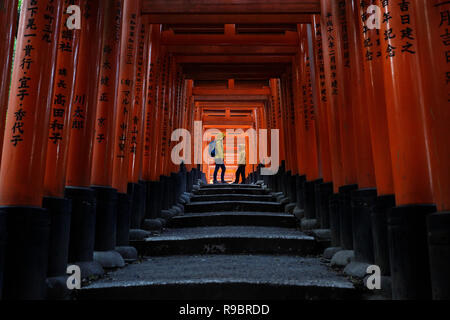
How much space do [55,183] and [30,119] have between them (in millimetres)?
523

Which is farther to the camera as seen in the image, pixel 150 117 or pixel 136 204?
pixel 150 117

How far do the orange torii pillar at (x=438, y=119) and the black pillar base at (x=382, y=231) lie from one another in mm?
601

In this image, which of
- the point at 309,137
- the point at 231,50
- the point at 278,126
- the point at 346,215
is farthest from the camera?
the point at 278,126

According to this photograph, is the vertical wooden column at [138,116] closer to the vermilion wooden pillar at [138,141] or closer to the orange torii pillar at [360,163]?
the vermilion wooden pillar at [138,141]

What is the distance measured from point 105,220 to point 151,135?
2.12m

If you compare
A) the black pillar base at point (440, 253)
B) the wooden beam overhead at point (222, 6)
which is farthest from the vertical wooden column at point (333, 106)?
the black pillar base at point (440, 253)

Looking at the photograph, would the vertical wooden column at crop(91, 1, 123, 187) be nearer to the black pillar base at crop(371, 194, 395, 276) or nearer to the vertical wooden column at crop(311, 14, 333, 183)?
the vertical wooden column at crop(311, 14, 333, 183)

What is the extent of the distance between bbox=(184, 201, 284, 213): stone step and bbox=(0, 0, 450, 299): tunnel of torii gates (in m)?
0.40

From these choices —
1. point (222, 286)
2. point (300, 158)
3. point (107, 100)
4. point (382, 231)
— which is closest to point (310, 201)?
point (300, 158)

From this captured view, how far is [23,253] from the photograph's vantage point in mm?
2166

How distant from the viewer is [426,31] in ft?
6.47

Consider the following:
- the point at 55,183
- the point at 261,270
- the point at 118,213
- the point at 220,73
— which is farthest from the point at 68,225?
the point at 220,73

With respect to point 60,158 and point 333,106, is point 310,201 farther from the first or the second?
point 60,158

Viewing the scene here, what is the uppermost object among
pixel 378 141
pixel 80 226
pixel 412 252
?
pixel 378 141
